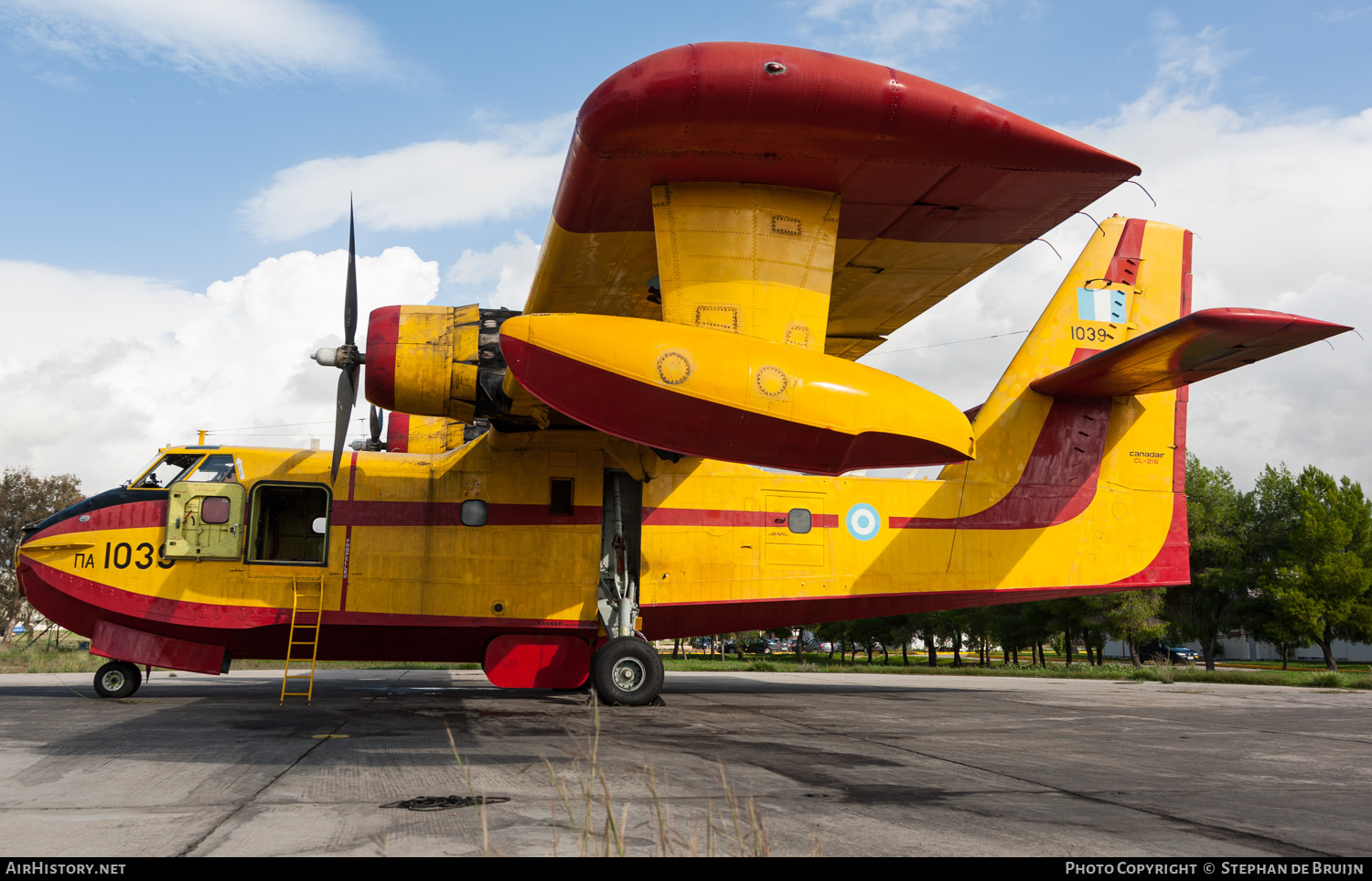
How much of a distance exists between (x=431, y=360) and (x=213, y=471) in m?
4.54

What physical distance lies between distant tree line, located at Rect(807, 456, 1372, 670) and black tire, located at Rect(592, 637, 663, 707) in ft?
92.0

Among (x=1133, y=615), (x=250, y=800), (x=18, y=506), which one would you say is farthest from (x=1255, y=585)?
(x=18, y=506)

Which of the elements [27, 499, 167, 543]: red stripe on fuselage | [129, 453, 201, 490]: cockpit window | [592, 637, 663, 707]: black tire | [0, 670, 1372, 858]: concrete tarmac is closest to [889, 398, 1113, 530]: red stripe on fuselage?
[0, 670, 1372, 858]: concrete tarmac

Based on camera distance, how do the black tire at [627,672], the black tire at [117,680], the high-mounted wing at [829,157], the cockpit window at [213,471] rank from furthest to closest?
the black tire at [117,680] < the cockpit window at [213,471] < the black tire at [627,672] < the high-mounted wing at [829,157]

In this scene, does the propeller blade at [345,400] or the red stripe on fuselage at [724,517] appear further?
the red stripe on fuselage at [724,517]

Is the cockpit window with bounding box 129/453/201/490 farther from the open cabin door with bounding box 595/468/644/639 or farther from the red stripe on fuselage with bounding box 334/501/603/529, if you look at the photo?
the open cabin door with bounding box 595/468/644/639

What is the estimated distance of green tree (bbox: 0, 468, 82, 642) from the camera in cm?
4228

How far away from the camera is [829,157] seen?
6.98 m

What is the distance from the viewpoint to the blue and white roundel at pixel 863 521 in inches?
491

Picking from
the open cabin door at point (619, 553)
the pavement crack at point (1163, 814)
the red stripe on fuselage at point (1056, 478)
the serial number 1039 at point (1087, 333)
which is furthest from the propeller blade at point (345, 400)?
the serial number 1039 at point (1087, 333)

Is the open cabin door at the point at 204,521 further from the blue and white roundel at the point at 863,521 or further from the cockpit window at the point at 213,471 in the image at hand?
the blue and white roundel at the point at 863,521

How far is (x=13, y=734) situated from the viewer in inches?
315

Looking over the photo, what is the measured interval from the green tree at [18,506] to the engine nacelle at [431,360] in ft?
141

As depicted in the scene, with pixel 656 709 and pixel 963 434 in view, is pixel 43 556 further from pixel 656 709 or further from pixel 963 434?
pixel 963 434
